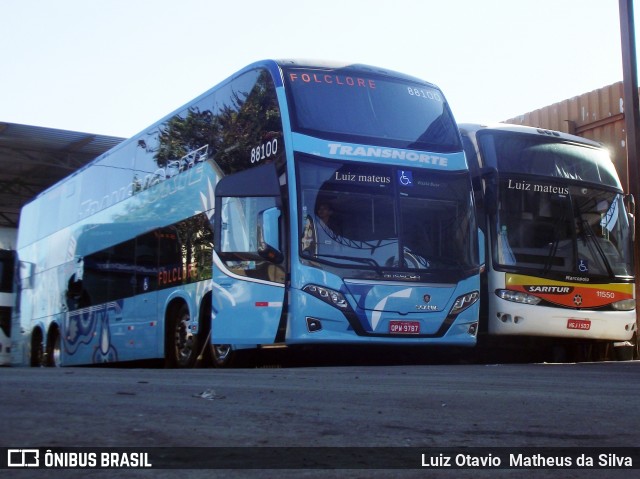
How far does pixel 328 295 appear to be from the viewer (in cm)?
1112

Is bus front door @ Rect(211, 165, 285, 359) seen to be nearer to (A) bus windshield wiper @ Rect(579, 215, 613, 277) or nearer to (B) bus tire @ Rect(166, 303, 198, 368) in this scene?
(B) bus tire @ Rect(166, 303, 198, 368)

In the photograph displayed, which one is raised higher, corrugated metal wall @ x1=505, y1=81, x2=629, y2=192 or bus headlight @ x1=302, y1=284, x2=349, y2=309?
corrugated metal wall @ x1=505, y1=81, x2=629, y2=192

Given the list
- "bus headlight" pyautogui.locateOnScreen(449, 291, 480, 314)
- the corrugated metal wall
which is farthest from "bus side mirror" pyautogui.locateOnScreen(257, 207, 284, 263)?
the corrugated metal wall

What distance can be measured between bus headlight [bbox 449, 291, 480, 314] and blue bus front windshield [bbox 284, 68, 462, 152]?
73.6 inches

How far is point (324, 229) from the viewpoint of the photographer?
36.8 ft

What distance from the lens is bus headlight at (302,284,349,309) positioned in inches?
435

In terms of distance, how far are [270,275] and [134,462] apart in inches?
308

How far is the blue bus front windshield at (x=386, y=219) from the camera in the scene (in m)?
11.2


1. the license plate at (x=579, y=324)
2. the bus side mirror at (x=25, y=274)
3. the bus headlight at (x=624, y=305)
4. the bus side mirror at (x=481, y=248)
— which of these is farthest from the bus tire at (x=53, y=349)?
the bus headlight at (x=624, y=305)

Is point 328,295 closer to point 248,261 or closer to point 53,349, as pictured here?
point 248,261

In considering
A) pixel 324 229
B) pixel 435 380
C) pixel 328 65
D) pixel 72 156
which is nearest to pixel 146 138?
pixel 328 65

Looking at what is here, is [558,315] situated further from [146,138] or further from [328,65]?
[146,138]

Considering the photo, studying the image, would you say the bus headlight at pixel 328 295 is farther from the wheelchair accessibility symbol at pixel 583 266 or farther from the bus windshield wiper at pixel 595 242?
the bus windshield wiper at pixel 595 242

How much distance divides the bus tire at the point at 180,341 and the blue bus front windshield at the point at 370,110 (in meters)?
3.28
